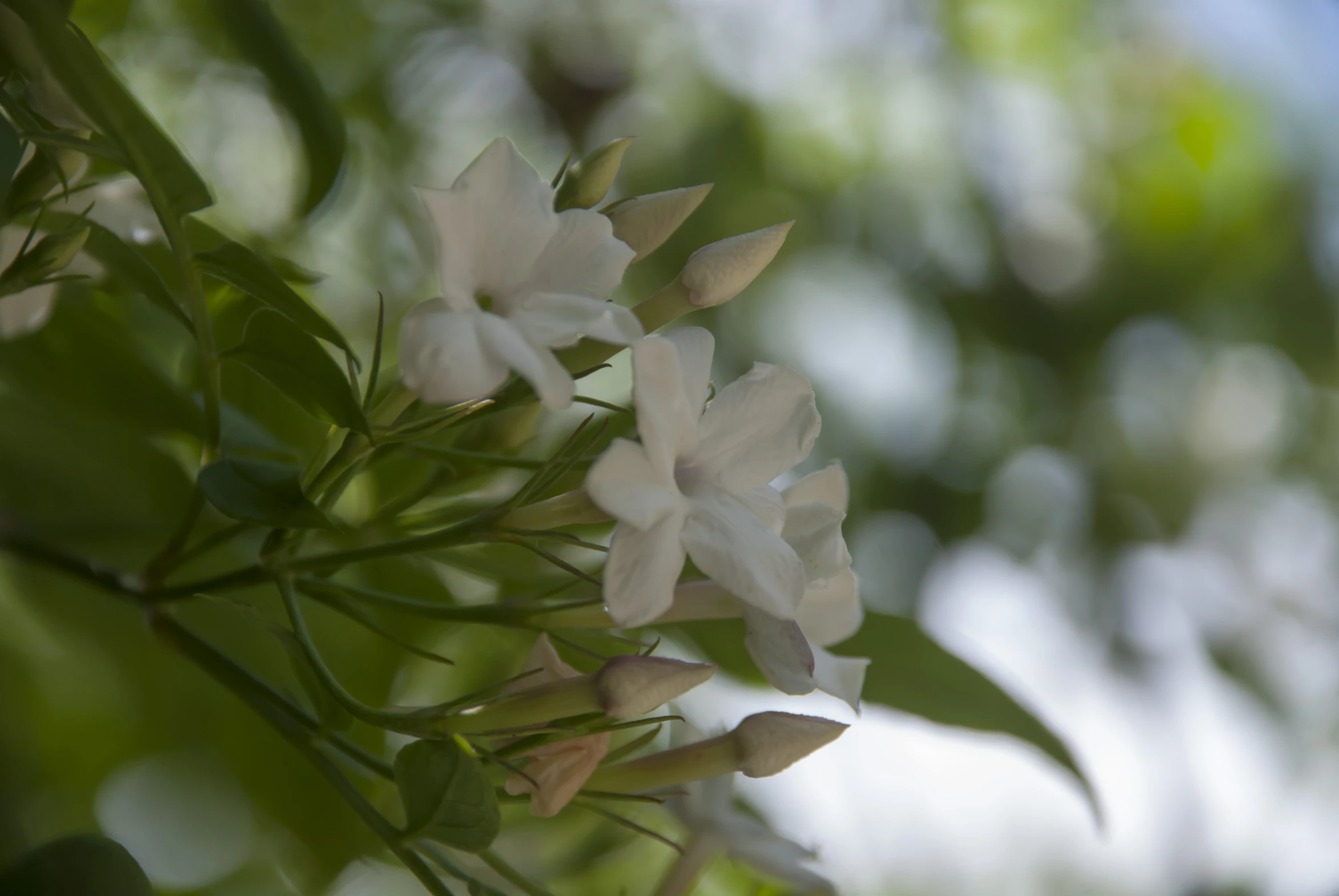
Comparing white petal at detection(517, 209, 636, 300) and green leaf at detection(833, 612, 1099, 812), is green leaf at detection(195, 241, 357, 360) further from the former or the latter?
green leaf at detection(833, 612, 1099, 812)

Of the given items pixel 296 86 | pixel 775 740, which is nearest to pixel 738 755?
pixel 775 740

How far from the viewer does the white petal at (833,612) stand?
260mm

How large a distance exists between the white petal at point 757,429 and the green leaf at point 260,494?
0.08 meters

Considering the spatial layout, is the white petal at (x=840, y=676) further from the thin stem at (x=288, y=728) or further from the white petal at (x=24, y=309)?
the white petal at (x=24, y=309)

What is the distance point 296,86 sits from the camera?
0.99 ft

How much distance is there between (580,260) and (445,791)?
0.36 feet

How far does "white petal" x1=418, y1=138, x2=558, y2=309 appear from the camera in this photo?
7.7 inches

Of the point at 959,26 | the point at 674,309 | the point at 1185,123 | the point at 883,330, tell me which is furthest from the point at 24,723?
the point at 1185,123

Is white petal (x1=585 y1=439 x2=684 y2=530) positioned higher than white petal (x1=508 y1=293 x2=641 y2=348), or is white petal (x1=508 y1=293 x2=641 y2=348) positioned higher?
white petal (x1=508 y1=293 x2=641 y2=348)

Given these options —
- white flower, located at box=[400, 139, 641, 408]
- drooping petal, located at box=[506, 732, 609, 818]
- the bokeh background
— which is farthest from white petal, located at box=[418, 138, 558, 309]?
the bokeh background

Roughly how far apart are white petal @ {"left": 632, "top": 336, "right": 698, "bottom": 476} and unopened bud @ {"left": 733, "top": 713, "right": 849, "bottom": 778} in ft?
0.27

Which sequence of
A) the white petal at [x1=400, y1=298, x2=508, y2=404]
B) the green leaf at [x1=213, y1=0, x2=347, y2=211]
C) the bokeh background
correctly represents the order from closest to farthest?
1. the white petal at [x1=400, y1=298, x2=508, y2=404]
2. the green leaf at [x1=213, y1=0, x2=347, y2=211]
3. the bokeh background

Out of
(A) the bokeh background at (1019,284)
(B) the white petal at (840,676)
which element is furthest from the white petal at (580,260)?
(A) the bokeh background at (1019,284)

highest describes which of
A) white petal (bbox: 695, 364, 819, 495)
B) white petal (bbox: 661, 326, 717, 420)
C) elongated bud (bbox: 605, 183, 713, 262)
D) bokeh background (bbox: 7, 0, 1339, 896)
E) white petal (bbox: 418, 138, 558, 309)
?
white petal (bbox: 418, 138, 558, 309)
